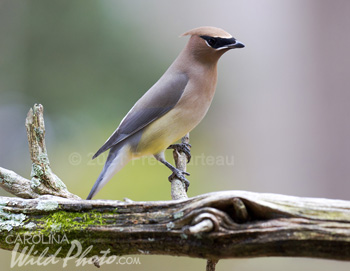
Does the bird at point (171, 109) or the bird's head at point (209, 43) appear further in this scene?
the bird at point (171, 109)

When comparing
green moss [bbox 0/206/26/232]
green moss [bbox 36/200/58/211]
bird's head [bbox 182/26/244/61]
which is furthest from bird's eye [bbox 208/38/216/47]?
green moss [bbox 0/206/26/232]

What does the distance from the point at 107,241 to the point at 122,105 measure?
7.65 feet

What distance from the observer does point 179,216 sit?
148cm

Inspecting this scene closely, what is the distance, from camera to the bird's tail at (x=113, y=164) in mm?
2088

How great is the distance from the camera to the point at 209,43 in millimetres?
2160

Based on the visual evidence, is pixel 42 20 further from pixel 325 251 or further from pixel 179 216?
pixel 325 251

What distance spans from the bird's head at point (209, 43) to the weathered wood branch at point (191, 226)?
2.90 feet

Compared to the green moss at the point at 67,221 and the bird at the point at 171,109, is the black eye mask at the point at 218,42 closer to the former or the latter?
the bird at the point at 171,109

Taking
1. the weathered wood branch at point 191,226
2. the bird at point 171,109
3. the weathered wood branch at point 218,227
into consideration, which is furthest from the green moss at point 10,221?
the bird at point 171,109

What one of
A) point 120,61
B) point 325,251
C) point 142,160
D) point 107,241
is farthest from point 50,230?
point 120,61

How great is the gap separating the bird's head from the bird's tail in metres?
0.59
